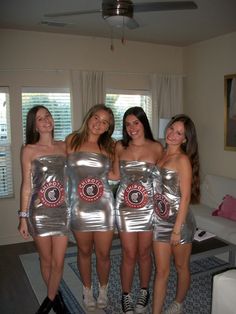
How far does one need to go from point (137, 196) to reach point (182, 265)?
22.2 inches

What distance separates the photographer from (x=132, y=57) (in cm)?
489

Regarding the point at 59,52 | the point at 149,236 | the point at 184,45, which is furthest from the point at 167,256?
the point at 184,45

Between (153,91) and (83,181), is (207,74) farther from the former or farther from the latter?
(83,181)

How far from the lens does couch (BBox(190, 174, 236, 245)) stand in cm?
355

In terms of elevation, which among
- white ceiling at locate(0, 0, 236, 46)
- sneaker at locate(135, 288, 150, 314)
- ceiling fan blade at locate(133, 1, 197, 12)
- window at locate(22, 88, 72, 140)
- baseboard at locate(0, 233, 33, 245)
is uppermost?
white ceiling at locate(0, 0, 236, 46)

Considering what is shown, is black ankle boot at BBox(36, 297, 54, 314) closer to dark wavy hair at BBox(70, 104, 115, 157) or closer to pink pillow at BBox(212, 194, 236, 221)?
dark wavy hair at BBox(70, 104, 115, 157)

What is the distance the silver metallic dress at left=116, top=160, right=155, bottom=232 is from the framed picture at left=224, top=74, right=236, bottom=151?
Result: 257cm

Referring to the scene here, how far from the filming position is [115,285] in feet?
9.89

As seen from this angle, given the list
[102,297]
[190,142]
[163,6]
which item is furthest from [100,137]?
[102,297]

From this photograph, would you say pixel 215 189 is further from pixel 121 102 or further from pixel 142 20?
pixel 142 20

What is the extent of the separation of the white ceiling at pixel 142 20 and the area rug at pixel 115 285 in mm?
2654

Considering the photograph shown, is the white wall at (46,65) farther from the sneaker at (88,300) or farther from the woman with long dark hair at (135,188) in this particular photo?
the woman with long dark hair at (135,188)

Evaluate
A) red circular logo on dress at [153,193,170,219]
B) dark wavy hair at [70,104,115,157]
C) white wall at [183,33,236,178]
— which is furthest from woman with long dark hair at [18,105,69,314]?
white wall at [183,33,236,178]

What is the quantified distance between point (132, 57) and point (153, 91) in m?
0.61
